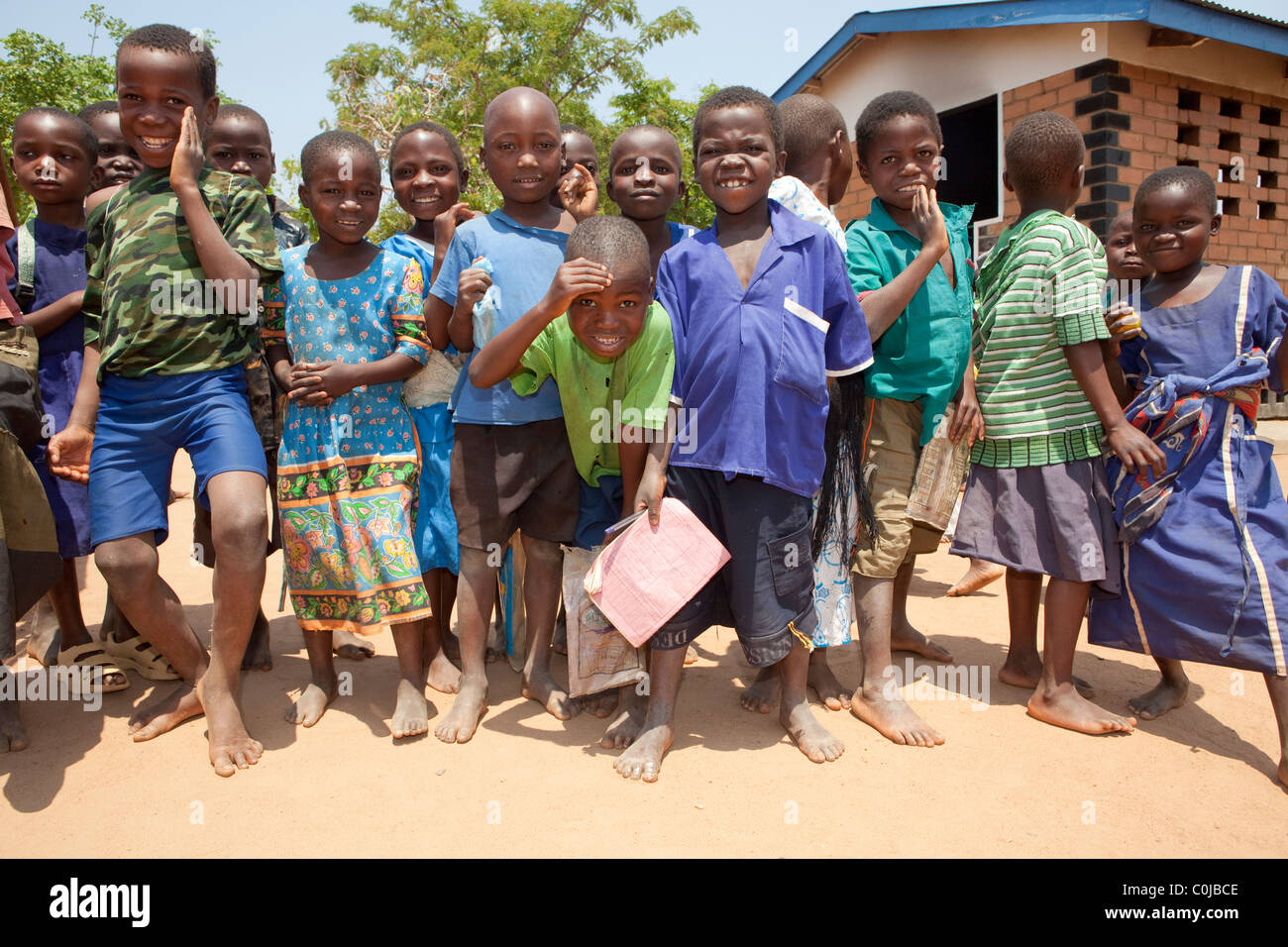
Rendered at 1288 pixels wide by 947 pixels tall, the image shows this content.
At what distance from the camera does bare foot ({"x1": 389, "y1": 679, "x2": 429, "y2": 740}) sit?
2959 mm

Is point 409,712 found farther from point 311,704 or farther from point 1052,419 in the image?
point 1052,419

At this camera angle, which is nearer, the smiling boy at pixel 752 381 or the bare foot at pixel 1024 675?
the smiling boy at pixel 752 381

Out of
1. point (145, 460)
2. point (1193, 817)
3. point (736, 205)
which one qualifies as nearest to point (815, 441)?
point (736, 205)

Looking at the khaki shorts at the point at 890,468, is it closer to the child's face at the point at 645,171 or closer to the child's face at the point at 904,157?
the child's face at the point at 904,157

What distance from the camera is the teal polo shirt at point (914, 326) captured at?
3.09 meters

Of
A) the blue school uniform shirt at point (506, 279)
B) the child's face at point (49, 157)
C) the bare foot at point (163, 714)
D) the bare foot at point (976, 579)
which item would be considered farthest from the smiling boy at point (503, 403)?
the bare foot at point (976, 579)

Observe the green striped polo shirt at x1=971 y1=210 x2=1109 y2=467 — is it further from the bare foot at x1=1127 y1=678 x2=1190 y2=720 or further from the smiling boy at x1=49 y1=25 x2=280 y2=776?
the smiling boy at x1=49 y1=25 x2=280 y2=776

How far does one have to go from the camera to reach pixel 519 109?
3004mm

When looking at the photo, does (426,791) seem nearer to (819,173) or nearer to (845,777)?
(845,777)

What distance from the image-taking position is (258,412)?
3.18 metres

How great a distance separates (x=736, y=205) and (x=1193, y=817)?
88.1 inches

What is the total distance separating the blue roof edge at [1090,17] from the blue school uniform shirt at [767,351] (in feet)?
17.5

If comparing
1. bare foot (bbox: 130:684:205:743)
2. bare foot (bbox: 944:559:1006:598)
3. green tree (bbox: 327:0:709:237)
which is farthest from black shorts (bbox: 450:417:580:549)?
green tree (bbox: 327:0:709:237)

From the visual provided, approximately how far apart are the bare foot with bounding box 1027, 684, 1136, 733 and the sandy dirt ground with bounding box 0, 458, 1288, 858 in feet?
0.14
